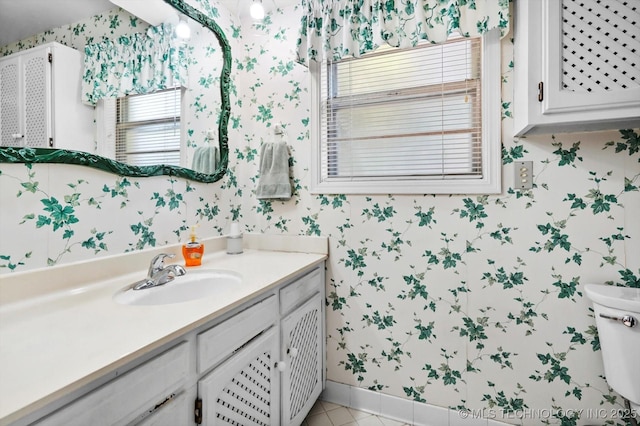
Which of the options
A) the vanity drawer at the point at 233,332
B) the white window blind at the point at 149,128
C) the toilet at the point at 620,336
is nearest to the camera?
the vanity drawer at the point at 233,332

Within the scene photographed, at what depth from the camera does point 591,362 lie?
1373 mm

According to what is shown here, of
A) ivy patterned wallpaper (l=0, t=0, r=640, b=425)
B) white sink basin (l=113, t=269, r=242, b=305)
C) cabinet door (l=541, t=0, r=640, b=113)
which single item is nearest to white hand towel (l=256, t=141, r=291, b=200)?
ivy patterned wallpaper (l=0, t=0, r=640, b=425)

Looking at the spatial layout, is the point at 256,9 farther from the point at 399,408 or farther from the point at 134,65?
the point at 399,408

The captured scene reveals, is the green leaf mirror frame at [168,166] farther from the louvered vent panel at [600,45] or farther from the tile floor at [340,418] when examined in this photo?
the louvered vent panel at [600,45]

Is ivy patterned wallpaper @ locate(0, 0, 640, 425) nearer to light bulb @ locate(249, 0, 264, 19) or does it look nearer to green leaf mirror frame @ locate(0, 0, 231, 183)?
green leaf mirror frame @ locate(0, 0, 231, 183)

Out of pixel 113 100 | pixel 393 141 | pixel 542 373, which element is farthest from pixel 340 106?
pixel 542 373

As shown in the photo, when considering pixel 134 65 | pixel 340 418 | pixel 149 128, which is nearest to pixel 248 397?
pixel 340 418

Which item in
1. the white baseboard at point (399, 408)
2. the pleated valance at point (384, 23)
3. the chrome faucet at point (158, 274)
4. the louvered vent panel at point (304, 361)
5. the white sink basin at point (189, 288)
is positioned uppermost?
the pleated valance at point (384, 23)

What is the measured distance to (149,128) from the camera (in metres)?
1.42

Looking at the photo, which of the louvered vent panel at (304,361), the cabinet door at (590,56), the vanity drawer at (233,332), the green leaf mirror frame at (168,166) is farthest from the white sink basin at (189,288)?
the cabinet door at (590,56)

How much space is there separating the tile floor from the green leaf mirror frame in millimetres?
1409

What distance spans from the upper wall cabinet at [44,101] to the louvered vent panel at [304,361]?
115 cm

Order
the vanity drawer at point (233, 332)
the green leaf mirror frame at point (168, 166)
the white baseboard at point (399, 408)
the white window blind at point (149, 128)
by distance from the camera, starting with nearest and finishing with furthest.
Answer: the vanity drawer at point (233, 332), the green leaf mirror frame at point (168, 166), the white window blind at point (149, 128), the white baseboard at point (399, 408)

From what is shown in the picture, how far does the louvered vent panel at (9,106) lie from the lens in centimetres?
96
